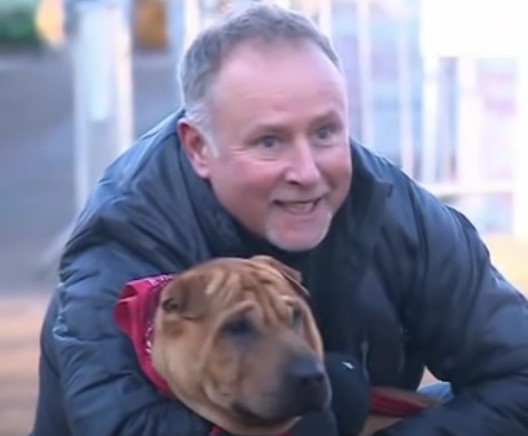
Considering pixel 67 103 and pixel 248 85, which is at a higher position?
pixel 248 85

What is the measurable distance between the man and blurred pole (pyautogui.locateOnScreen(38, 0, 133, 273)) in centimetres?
553

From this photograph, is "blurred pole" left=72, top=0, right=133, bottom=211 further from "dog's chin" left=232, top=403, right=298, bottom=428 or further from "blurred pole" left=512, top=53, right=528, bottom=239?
"dog's chin" left=232, top=403, right=298, bottom=428

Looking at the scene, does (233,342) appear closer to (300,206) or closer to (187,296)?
(187,296)

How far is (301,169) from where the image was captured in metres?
3.64

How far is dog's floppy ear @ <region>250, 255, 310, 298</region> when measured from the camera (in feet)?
12.0

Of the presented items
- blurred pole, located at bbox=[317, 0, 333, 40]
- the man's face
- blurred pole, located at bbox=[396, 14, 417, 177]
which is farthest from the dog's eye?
blurred pole, located at bbox=[396, 14, 417, 177]

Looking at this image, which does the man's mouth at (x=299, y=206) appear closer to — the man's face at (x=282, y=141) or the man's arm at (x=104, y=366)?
the man's face at (x=282, y=141)

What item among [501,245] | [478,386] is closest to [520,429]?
[478,386]

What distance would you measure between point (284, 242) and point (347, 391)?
1.09 feet

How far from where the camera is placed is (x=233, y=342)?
3578 mm

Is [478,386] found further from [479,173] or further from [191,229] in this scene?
[479,173]

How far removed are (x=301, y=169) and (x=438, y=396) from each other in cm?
79

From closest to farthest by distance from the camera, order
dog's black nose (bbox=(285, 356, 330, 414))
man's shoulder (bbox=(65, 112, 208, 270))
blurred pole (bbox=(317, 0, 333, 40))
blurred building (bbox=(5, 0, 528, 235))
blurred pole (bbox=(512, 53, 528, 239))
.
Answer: dog's black nose (bbox=(285, 356, 330, 414)) → man's shoulder (bbox=(65, 112, 208, 270)) → blurred pole (bbox=(317, 0, 333, 40)) → blurred building (bbox=(5, 0, 528, 235)) → blurred pole (bbox=(512, 53, 528, 239))

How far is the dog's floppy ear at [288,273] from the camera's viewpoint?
144 inches
